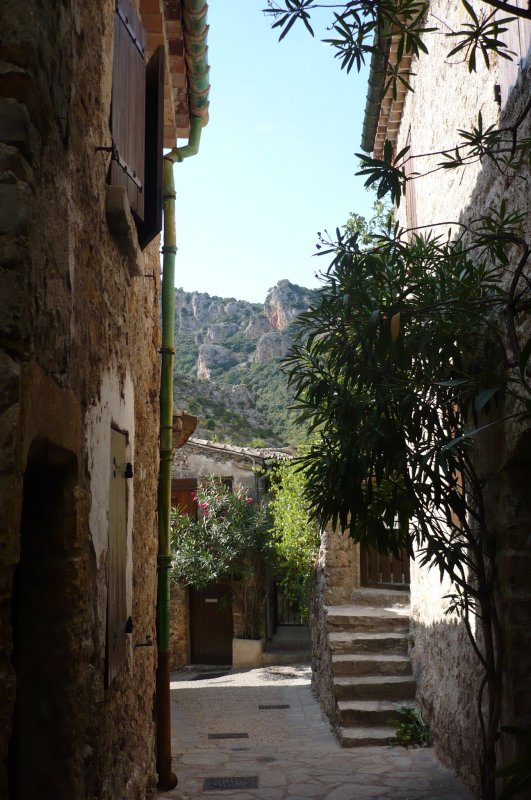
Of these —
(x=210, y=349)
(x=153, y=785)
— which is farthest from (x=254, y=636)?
(x=210, y=349)

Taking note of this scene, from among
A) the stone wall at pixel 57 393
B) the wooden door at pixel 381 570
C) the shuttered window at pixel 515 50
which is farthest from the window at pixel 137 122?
the wooden door at pixel 381 570

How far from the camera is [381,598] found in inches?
394

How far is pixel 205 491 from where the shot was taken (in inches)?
658

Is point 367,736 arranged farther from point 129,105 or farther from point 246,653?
point 246,653

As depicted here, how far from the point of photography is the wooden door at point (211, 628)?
16734 millimetres

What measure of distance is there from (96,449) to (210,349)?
1691 inches

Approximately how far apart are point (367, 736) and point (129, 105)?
5.79m

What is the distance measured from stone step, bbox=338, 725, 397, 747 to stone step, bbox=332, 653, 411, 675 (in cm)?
87

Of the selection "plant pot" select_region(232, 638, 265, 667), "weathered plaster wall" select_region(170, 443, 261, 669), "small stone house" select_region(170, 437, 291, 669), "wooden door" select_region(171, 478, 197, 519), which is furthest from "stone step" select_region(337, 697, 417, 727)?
"wooden door" select_region(171, 478, 197, 519)

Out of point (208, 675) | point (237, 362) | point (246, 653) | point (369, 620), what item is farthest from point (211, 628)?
point (237, 362)

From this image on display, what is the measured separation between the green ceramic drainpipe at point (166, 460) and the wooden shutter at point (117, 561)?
212 cm

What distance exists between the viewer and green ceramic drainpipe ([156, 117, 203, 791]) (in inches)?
230

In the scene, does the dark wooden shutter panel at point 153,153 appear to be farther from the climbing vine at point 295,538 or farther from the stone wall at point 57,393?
the climbing vine at point 295,538

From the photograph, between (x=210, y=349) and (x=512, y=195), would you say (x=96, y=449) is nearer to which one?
(x=512, y=195)
